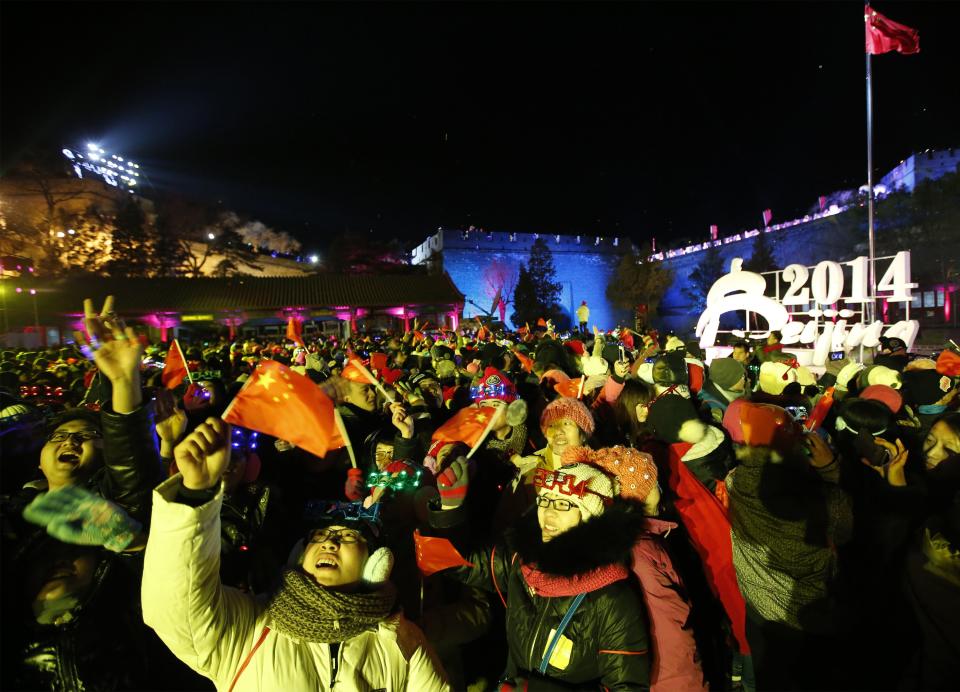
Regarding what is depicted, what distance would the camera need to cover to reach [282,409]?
2.29m

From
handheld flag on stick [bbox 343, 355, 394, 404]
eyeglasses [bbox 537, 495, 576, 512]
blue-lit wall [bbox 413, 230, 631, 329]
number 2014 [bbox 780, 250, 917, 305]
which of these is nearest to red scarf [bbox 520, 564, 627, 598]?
eyeglasses [bbox 537, 495, 576, 512]

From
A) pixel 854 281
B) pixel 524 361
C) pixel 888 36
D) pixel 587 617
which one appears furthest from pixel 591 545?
pixel 888 36

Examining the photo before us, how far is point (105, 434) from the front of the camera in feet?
5.61

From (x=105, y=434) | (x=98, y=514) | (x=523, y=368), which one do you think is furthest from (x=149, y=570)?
(x=523, y=368)

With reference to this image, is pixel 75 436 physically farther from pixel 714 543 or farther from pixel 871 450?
Answer: pixel 871 450

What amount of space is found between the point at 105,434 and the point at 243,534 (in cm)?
76

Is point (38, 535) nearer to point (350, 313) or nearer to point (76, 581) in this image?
point (76, 581)

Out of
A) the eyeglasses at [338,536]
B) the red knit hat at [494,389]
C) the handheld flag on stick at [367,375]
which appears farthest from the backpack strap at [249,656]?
the red knit hat at [494,389]

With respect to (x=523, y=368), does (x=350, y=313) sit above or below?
above

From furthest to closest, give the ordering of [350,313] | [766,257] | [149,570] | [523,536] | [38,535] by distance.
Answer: [766,257] < [350,313] < [523,536] < [38,535] < [149,570]

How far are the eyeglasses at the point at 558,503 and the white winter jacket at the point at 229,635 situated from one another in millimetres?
645

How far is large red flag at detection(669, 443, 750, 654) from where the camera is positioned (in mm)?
2156

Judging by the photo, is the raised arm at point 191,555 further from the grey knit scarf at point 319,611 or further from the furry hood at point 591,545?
the furry hood at point 591,545

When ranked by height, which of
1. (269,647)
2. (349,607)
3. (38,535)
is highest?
(38,535)
